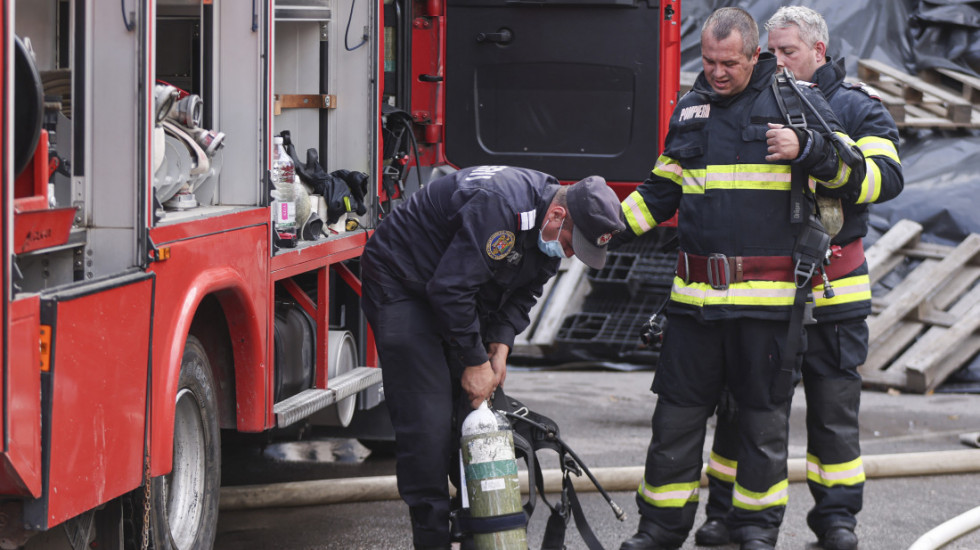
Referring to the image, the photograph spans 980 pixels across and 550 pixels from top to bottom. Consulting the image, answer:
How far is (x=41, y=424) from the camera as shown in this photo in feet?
8.29

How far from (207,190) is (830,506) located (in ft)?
8.36

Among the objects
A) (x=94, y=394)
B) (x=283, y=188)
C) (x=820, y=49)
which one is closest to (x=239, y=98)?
(x=283, y=188)

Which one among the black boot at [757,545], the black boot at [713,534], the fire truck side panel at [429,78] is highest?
the fire truck side panel at [429,78]

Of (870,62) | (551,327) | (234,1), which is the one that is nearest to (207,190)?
(234,1)

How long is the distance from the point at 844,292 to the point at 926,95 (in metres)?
5.60

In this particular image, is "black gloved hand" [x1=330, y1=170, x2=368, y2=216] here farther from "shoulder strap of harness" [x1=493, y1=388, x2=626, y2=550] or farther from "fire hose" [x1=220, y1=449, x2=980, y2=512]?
"shoulder strap of harness" [x1=493, y1=388, x2=626, y2=550]

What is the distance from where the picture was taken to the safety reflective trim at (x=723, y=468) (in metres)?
4.57

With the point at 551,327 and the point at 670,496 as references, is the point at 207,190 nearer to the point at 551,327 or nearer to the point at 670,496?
the point at 670,496

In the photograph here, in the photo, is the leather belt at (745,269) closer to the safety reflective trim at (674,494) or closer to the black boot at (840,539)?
the safety reflective trim at (674,494)

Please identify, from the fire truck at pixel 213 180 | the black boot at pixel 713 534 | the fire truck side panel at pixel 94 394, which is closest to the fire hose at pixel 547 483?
the fire truck at pixel 213 180

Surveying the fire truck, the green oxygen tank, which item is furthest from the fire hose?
the green oxygen tank

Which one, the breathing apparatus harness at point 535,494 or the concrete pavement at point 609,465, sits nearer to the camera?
the breathing apparatus harness at point 535,494

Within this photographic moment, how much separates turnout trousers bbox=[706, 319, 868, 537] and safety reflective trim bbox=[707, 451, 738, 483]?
0.08 feet

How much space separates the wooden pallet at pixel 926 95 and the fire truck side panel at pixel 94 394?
713cm
